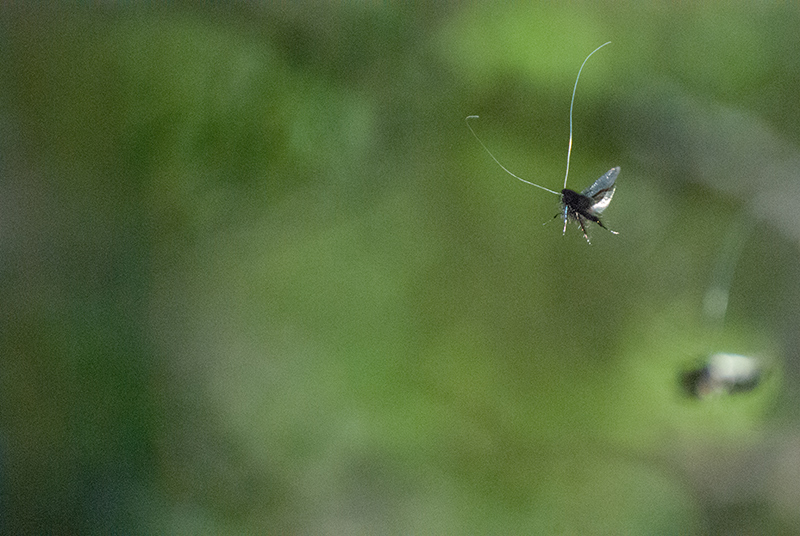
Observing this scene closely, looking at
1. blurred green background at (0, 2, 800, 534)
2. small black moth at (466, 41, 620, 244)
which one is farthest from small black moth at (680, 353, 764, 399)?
small black moth at (466, 41, 620, 244)

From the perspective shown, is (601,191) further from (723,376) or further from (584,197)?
(723,376)

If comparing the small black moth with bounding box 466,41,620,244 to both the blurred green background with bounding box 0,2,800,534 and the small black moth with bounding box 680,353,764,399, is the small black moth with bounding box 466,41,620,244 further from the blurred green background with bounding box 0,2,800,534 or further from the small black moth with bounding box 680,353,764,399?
the small black moth with bounding box 680,353,764,399

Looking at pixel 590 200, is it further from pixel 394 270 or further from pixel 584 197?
pixel 394 270

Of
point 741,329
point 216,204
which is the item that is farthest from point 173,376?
point 741,329

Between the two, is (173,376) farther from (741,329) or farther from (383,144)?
(741,329)

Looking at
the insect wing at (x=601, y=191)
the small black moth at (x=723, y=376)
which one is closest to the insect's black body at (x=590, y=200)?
the insect wing at (x=601, y=191)

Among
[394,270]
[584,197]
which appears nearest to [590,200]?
[584,197]

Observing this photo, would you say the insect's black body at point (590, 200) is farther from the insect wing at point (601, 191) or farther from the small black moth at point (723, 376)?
the small black moth at point (723, 376)
